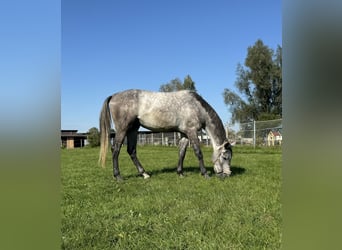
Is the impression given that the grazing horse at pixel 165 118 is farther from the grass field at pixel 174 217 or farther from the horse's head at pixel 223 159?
the grass field at pixel 174 217

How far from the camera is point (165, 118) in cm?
707

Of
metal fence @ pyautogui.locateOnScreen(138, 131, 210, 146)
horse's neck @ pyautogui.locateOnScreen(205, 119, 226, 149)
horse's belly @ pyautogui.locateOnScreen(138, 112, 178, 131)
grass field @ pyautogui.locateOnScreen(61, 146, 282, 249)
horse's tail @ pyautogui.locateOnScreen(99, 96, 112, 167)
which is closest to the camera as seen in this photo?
grass field @ pyautogui.locateOnScreen(61, 146, 282, 249)

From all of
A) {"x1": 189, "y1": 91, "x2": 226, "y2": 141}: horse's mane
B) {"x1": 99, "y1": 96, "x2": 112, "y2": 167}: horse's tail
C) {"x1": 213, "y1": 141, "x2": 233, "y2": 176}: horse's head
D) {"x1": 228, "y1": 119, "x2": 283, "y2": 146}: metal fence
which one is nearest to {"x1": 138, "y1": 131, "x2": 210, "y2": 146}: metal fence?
{"x1": 228, "y1": 119, "x2": 283, "y2": 146}: metal fence

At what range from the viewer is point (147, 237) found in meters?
2.73

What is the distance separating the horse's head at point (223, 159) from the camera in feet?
21.9

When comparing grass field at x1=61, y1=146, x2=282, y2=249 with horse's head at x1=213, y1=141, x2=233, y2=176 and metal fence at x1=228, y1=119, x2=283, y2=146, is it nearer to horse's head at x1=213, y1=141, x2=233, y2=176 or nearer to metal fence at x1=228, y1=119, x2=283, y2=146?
horse's head at x1=213, y1=141, x2=233, y2=176

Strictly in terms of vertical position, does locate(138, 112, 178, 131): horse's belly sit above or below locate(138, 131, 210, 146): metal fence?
above

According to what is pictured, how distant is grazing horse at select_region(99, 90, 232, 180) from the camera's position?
689 centimetres

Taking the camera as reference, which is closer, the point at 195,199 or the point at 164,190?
the point at 195,199
